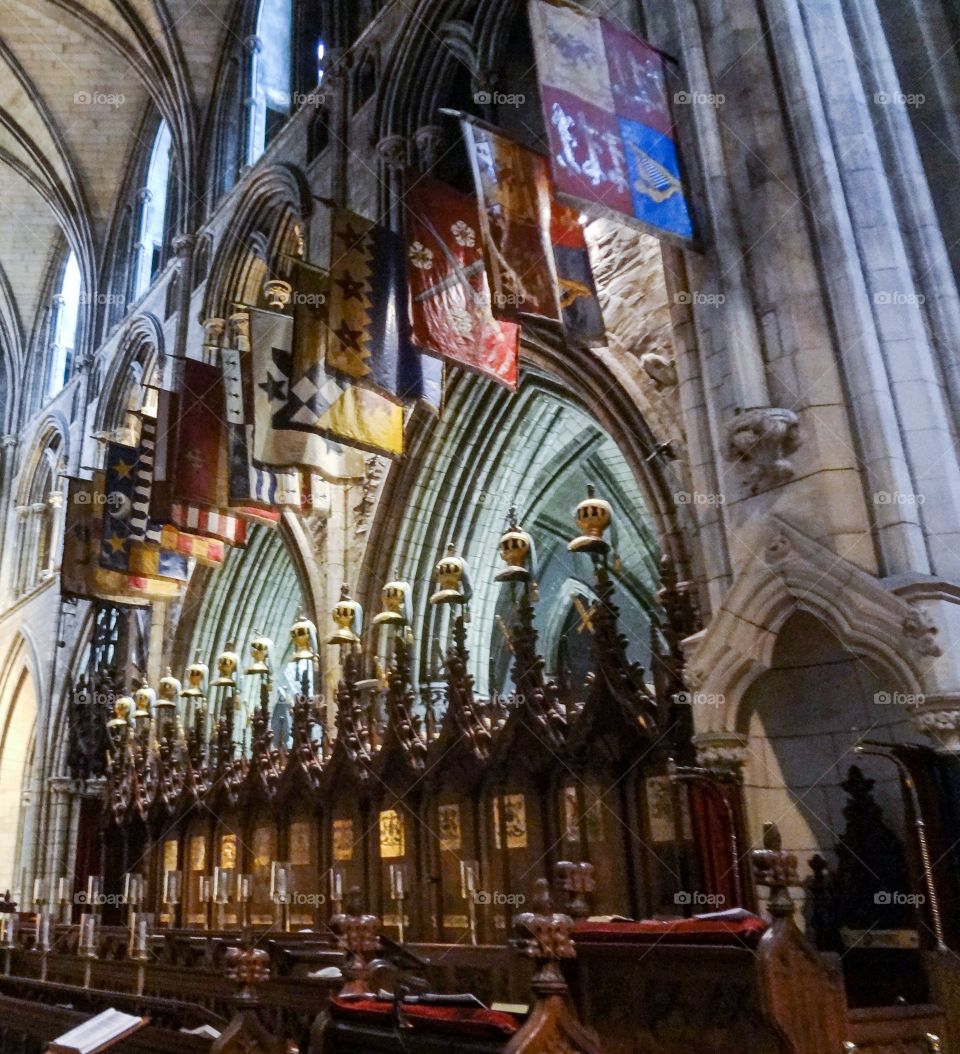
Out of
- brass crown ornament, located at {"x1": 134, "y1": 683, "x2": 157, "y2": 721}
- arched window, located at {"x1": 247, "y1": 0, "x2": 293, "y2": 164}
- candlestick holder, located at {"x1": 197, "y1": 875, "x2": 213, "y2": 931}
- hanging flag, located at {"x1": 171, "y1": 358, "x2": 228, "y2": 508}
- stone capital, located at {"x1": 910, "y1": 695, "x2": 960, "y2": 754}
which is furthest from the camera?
arched window, located at {"x1": 247, "y1": 0, "x2": 293, "y2": 164}

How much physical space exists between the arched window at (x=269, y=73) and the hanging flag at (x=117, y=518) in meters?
6.93

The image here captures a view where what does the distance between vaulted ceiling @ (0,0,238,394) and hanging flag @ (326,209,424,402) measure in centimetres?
1068

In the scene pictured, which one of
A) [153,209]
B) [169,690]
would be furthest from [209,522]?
[153,209]

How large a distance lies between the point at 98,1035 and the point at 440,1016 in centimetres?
166

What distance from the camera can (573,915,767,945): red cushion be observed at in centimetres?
271

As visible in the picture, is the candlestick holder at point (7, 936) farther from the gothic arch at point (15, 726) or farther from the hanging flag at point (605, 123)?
the gothic arch at point (15, 726)

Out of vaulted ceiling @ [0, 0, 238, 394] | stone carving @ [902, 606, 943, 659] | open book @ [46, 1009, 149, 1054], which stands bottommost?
open book @ [46, 1009, 149, 1054]

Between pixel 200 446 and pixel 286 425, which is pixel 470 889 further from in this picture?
pixel 200 446

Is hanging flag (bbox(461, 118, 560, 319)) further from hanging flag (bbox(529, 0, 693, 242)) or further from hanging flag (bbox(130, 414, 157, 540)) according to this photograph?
hanging flag (bbox(130, 414, 157, 540))

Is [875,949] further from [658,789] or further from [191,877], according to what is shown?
[191,877]

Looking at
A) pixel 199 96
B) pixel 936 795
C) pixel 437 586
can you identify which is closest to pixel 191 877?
pixel 437 586

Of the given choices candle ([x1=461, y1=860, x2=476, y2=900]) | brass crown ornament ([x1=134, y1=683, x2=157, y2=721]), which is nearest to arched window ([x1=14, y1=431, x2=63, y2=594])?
brass crown ornament ([x1=134, y1=683, x2=157, y2=721])

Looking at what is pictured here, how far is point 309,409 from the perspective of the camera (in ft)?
29.8

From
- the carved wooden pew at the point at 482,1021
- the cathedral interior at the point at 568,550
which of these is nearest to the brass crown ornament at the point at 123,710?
the cathedral interior at the point at 568,550
